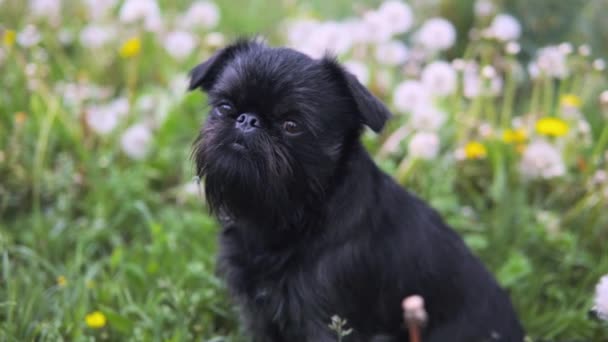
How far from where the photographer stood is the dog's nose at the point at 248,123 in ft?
7.32

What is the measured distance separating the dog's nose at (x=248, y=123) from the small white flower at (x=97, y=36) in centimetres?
263

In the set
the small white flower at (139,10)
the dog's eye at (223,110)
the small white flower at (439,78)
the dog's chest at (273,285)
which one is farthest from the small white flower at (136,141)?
the small white flower at (439,78)

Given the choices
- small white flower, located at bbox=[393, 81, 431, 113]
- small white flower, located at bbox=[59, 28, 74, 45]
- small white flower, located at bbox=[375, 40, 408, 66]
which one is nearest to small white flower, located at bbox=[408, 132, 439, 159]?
small white flower, located at bbox=[393, 81, 431, 113]

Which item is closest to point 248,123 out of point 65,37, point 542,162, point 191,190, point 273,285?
point 273,285

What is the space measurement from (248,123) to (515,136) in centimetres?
210

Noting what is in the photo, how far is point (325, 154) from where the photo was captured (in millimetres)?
2334

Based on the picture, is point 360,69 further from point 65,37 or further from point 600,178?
point 65,37

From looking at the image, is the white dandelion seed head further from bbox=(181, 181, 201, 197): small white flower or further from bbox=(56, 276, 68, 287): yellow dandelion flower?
bbox=(56, 276, 68, 287): yellow dandelion flower

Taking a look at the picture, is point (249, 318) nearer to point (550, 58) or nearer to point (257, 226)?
point (257, 226)

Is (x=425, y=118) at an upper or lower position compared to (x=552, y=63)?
→ lower

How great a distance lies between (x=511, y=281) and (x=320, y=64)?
1596 millimetres

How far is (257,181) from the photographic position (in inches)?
89.0

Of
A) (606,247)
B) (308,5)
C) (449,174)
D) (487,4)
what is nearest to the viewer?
(606,247)

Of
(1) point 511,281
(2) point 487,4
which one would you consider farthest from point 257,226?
(2) point 487,4
